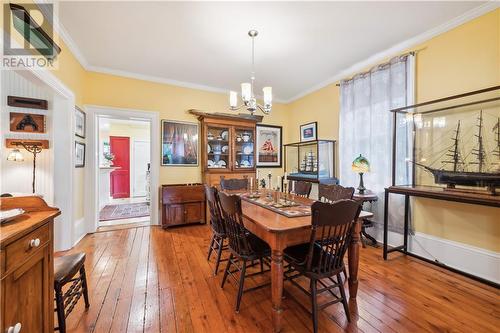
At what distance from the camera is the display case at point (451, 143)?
2.06 meters

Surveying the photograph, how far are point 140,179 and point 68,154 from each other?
14.0 ft

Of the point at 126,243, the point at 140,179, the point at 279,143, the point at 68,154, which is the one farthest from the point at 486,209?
the point at 140,179

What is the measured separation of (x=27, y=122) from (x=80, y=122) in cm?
57

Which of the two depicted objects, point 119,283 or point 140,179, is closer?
point 119,283

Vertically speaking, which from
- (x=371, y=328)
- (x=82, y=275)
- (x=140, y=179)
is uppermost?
(x=140, y=179)

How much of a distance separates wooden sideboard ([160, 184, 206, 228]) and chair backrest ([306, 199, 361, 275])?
2647 mm

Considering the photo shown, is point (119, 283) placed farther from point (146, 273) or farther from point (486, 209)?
Result: point (486, 209)

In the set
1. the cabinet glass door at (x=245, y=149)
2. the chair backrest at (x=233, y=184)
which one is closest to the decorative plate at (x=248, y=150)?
the cabinet glass door at (x=245, y=149)

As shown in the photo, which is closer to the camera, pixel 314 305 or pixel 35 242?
pixel 35 242

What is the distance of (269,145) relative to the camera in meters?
4.95

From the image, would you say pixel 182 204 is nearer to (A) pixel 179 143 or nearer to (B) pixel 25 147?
(A) pixel 179 143

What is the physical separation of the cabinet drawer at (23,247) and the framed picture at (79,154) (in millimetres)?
2302

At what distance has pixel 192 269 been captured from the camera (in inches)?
91.6

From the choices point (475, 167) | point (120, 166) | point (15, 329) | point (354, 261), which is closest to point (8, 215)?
point (15, 329)
